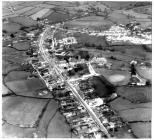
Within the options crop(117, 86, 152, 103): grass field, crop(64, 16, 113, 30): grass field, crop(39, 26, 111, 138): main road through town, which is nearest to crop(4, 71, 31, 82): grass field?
crop(39, 26, 111, 138): main road through town

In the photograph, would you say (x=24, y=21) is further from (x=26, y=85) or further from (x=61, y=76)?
(x=26, y=85)

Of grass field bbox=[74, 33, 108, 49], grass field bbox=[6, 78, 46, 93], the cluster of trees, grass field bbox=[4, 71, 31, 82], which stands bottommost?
grass field bbox=[6, 78, 46, 93]

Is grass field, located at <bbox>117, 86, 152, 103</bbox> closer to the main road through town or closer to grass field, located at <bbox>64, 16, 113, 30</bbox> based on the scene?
the main road through town

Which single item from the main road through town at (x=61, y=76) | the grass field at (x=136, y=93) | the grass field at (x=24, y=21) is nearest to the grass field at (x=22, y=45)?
the main road through town at (x=61, y=76)

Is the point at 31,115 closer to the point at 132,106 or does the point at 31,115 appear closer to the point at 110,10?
the point at 132,106

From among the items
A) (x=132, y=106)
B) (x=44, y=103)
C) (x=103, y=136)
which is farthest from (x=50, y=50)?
(x=103, y=136)

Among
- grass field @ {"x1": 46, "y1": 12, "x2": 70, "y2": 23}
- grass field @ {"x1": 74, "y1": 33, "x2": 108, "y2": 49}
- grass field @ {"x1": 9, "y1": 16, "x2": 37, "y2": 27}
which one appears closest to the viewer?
grass field @ {"x1": 74, "y1": 33, "x2": 108, "y2": 49}

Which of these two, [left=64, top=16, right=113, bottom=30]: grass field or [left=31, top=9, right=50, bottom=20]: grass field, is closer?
[left=64, top=16, right=113, bottom=30]: grass field

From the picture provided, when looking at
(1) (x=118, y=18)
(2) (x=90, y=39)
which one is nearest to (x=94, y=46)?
(2) (x=90, y=39)

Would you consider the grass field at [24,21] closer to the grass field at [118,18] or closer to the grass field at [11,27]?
the grass field at [11,27]
